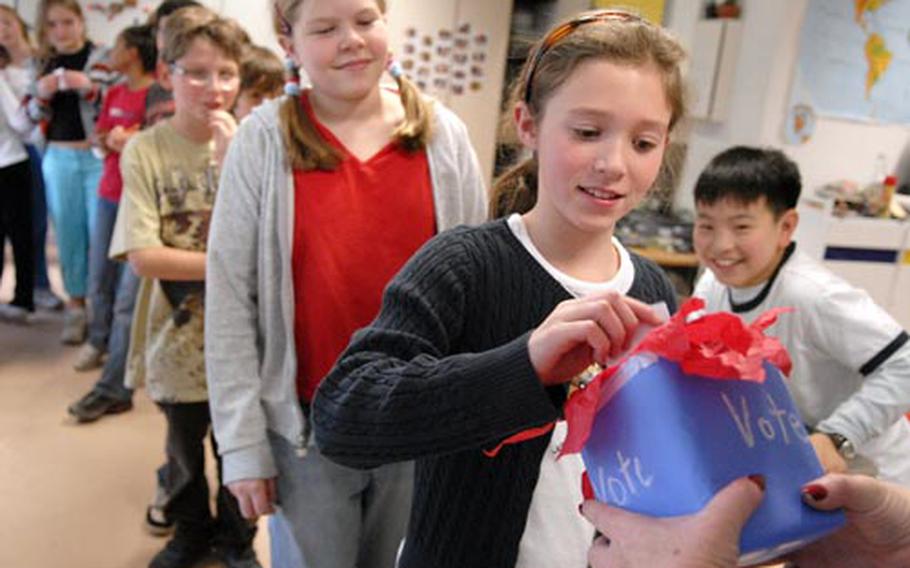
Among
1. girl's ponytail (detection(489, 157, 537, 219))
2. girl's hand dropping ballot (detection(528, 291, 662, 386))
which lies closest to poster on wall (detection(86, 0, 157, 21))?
girl's ponytail (detection(489, 157, 537, 219))

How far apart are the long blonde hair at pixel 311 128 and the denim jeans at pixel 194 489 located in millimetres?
973

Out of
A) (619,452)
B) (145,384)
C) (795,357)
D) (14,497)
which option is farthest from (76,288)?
(619,452)

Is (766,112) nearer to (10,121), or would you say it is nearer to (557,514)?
(557,514)

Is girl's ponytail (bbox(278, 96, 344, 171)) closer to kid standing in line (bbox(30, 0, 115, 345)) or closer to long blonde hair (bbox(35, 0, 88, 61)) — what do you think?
kid standing in line (bbox(30, 0, 115, 345))

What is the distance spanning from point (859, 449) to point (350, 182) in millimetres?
1228

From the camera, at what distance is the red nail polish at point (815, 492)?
575 mm

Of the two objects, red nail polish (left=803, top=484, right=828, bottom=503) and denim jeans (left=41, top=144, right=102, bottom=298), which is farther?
denim jeans (left=41, top=144, right=102, bottom=298)

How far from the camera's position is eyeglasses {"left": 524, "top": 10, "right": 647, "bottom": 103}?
880 mm

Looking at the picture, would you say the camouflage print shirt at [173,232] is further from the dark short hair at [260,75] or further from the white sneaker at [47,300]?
the white sneaker at [47,300]

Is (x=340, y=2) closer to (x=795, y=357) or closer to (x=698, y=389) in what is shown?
(x=698, y=389)

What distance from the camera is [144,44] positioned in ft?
9.21

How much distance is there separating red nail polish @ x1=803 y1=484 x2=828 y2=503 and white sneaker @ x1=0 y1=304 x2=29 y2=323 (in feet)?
13.0

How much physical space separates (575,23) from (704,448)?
56 cm

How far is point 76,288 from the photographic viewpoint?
3527 mm
